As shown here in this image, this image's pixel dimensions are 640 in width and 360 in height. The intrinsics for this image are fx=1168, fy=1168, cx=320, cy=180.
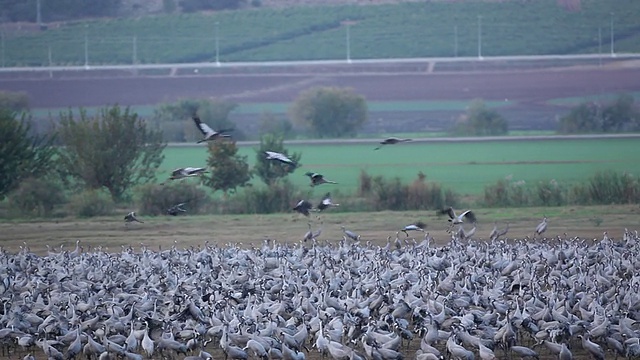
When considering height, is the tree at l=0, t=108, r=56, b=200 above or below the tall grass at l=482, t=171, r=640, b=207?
above

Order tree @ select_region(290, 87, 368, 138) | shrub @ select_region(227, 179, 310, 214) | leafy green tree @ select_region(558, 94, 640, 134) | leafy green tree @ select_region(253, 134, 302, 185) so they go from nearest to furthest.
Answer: shrub @ select_region(227, 179, 310, 214) < leafy green tree @ select_region(253, 134, 302, 185) < leafy green tree @ select_region(558, 94, 640, 134) < tree @ select_region(290, 87, 368, 138)

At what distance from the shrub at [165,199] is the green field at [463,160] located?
6.27m

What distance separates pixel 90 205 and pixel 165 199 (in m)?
1.88

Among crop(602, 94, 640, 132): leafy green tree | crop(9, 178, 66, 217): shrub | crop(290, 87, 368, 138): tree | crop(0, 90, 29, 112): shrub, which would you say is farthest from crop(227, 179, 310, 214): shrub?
crop(0, 90, 29, 112): shrub

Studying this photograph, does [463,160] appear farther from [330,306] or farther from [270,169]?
[330,306]

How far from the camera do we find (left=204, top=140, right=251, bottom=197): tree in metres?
32.2

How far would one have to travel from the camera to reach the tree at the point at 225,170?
106 ft

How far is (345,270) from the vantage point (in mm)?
17078

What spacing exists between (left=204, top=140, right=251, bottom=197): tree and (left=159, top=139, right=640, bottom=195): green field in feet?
12.8

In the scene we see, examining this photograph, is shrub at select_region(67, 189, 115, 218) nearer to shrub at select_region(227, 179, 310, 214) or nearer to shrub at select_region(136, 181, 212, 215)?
shrub at select_region(136, 181, 212, 215)

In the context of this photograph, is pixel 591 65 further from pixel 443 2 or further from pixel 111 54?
pixel 111 54

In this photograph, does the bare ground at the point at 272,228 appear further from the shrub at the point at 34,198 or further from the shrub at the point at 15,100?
the shrub at the point at 15,100

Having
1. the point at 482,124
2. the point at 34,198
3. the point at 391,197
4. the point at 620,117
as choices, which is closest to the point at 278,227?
the point at 391,197

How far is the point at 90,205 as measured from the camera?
29453 millimetres
